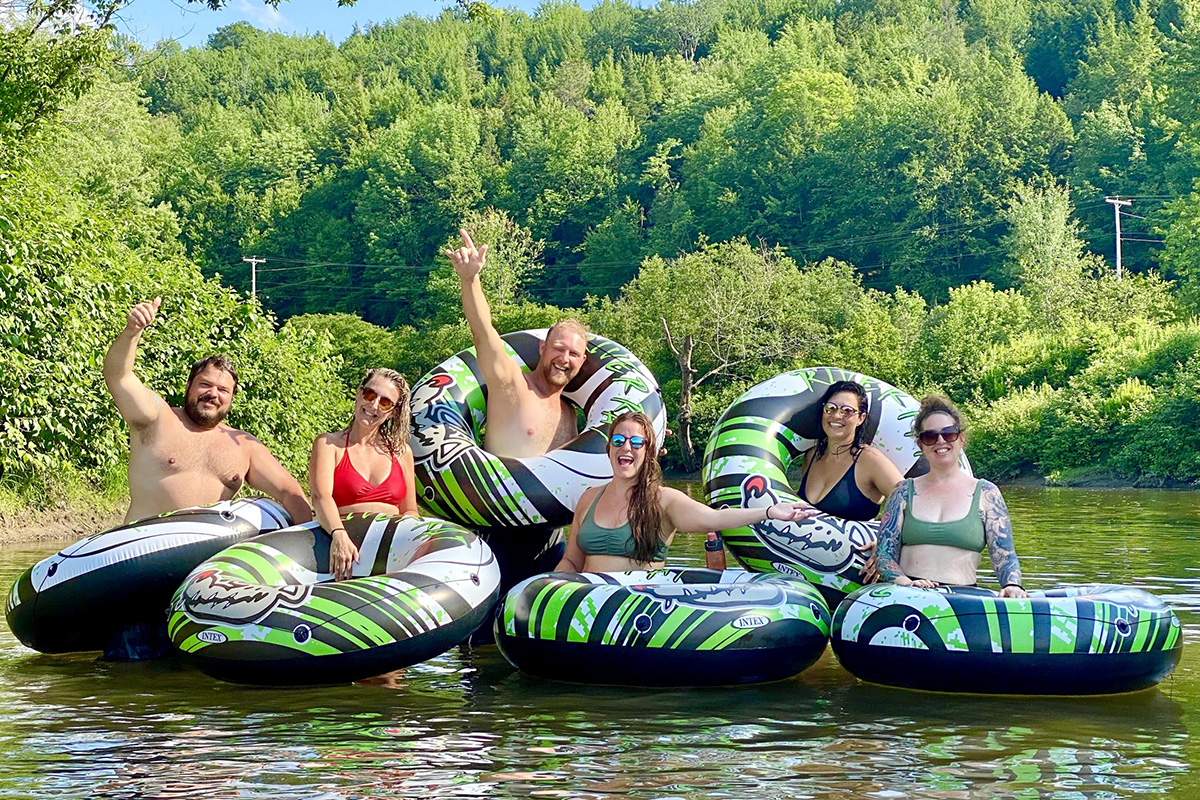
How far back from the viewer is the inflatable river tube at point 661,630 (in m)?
6.14

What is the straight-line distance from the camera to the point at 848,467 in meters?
7.18

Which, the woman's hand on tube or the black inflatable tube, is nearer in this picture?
the black inflatable tube

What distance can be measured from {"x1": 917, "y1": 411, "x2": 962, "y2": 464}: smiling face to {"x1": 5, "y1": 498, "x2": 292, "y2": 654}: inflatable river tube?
3092 millimetres

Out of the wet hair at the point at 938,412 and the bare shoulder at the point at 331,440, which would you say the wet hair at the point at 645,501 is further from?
the bare shoulder at the point at 331,440

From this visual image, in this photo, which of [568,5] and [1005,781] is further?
[568,5]

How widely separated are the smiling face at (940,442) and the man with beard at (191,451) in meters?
2.93

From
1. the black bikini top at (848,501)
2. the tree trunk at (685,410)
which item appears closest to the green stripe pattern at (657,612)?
the black bikini top at (848,501)

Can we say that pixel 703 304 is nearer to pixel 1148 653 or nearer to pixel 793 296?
pixel 793 296

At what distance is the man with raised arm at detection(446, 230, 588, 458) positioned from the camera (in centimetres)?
741

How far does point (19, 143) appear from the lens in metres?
15.3

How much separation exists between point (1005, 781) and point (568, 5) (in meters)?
95.1

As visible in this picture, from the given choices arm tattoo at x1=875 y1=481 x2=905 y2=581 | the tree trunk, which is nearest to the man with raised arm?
arm tattoo at x1=875 y1=481 x2=905 y2=581

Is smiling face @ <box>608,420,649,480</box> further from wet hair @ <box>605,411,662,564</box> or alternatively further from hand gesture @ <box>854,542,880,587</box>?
hand gesture @ <box>854,542,880,587</box>

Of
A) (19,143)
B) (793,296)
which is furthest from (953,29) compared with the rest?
(19,143)
